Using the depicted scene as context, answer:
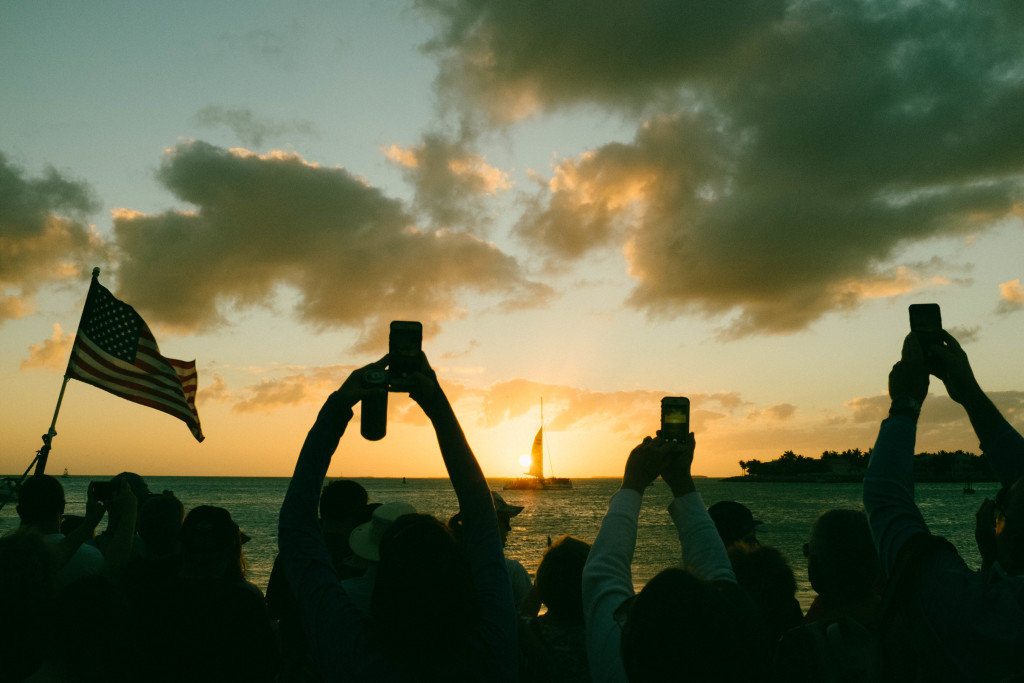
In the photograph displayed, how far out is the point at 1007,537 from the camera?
1.76 metres

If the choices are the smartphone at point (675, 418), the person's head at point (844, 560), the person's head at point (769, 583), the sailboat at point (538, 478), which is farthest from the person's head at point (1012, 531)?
the sailboat at point (538, 478)

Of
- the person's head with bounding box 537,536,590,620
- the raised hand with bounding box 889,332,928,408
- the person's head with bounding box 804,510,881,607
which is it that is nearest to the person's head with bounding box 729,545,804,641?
the person's head with bounding box 804,510,881,607

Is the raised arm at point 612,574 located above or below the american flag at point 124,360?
below

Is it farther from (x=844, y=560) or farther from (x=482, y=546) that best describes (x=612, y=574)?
(x=844, y=560)

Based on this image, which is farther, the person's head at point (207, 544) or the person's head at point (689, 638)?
the person's head at point (207, 544)

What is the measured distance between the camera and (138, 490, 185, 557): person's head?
3766mm

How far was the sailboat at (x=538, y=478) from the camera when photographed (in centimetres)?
11744

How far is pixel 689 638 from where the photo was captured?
1.65 meters

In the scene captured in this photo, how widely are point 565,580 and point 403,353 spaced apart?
142cm

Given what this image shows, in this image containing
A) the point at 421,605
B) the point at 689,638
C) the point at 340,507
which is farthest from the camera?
the point at 340,507

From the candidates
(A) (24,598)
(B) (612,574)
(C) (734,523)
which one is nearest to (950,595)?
(B) (612,574)

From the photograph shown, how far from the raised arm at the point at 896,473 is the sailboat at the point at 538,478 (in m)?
115

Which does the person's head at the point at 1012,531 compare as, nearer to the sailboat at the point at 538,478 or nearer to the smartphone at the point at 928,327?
the smartphone at the point at 928,327

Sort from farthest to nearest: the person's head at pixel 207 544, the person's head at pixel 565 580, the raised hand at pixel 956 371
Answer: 1. the person's head at pixel 207 544
2. the person's head at pixel 565 580
3. the raised hand at pixel 956 371
